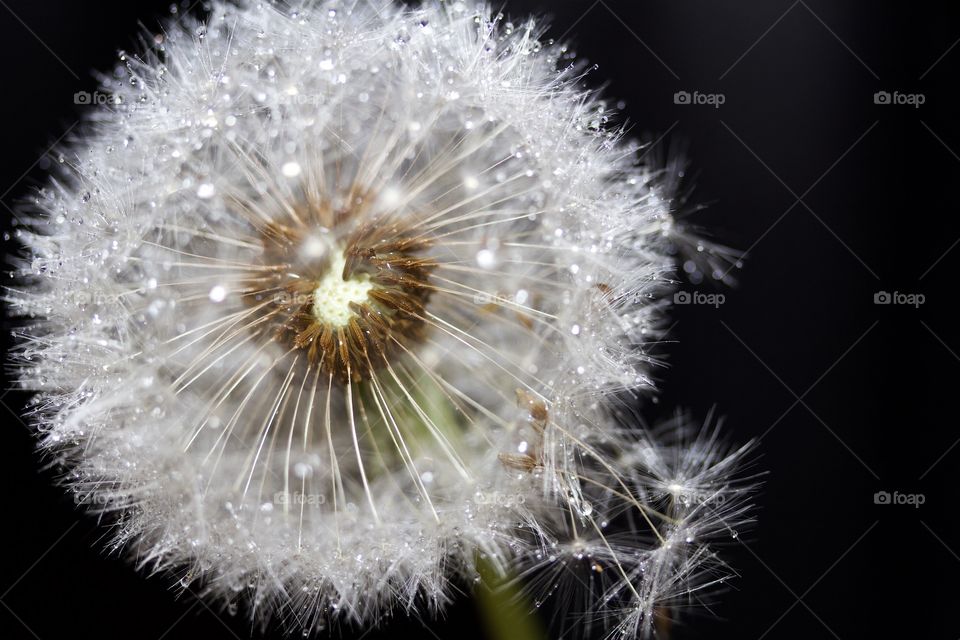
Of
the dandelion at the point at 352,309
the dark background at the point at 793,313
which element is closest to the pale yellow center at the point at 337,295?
the dandelion at the point at 352,309

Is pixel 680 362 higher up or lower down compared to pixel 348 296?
higher up

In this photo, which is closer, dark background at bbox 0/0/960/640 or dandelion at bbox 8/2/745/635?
dandelion at bbox 8/2/745/635

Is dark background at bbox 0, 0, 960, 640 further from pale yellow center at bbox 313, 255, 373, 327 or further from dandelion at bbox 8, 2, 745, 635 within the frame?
pale yellow center at bbox 313, 255, 373, 327

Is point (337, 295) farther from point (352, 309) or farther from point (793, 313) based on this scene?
point (793, 313)

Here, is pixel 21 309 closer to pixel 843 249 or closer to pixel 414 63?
pixel 414 63

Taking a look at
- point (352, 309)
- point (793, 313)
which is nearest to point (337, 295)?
point (352, 309)

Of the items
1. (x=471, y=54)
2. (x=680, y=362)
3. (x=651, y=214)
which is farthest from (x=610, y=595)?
(x=471, y=54)

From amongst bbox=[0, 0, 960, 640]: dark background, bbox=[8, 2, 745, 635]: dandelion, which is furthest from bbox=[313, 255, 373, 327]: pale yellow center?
bbox=[0, 0, 960, 640]: dark background

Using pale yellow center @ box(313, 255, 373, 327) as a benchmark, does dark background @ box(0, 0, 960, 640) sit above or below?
above
